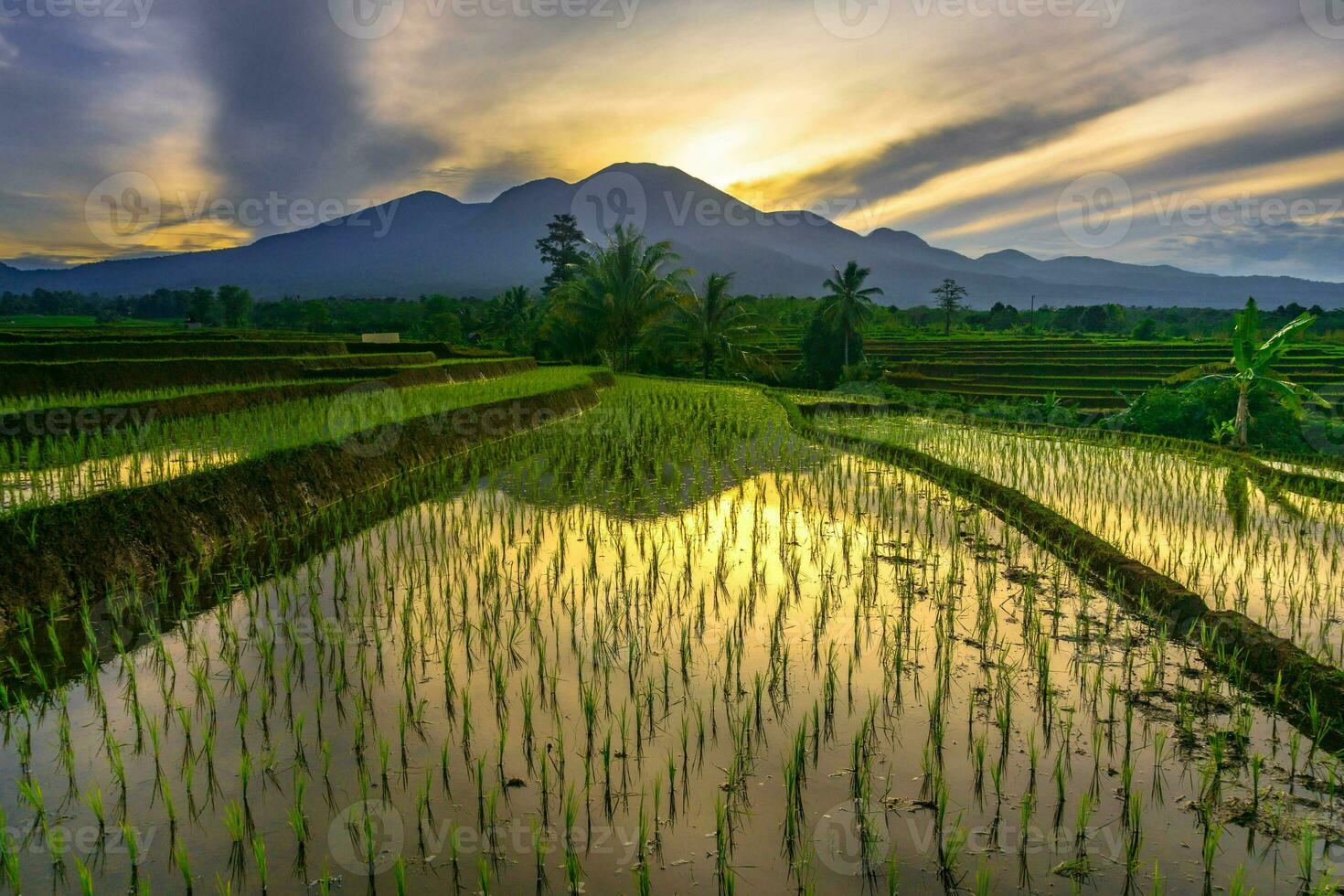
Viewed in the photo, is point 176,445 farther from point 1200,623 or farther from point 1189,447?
point 1189,447

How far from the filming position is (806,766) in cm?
258

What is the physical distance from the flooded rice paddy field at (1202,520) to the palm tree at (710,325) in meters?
18.7

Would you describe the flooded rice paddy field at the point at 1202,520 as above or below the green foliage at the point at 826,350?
below

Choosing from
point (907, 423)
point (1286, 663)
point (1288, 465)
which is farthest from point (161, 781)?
point (907, 423)

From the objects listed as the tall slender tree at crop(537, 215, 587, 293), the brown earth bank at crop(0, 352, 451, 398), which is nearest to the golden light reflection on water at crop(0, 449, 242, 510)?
the brown earth bank at crop(0, 352, 451, 398)

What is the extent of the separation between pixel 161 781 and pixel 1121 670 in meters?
3.75

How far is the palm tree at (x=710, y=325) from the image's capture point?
28.7 m

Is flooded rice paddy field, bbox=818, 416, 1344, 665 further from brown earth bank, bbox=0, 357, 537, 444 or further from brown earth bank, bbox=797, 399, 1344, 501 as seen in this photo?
brown earth bank, bbox=0, 357, 537, 444

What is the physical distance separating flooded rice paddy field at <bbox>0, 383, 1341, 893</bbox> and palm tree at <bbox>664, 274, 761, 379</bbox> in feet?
80.8

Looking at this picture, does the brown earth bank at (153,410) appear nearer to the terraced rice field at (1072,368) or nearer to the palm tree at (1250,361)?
the palm tree at (1250,361)

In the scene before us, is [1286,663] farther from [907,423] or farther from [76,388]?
[76,388]

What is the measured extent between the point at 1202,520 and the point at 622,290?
22860 millimetres

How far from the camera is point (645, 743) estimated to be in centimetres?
273

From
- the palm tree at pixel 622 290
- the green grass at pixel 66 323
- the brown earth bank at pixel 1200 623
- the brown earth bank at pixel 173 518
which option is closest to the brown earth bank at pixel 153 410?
the brown earth bank at pixel 173 518
